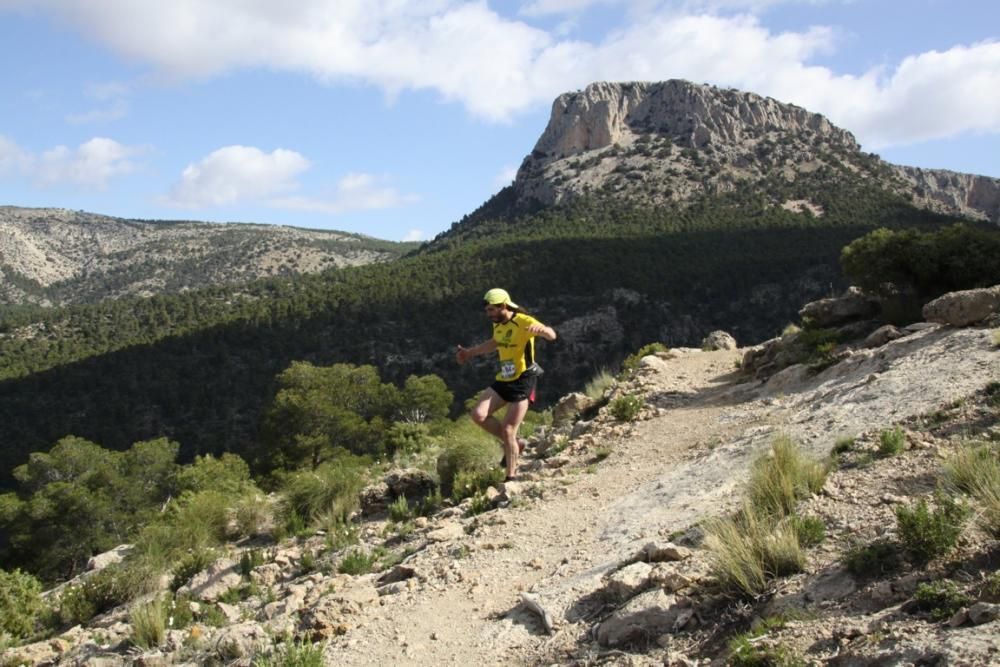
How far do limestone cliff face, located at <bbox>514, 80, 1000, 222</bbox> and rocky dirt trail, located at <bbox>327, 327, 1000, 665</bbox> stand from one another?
77.5m

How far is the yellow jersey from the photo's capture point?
261 inches

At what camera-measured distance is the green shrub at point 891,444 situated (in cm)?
486

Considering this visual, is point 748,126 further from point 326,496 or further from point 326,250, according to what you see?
point 326,496

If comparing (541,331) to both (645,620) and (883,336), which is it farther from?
(883,336)

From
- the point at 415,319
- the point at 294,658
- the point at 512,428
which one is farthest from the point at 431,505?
the point at 415,319

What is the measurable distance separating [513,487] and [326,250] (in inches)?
4931

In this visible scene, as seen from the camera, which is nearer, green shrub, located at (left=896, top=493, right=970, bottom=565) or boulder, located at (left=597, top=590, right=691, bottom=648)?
green shrub, located at (left=896, top=493, right=970, bottom=565)

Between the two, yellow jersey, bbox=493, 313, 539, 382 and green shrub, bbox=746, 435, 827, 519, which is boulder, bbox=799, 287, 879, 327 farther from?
green shrub, bbox=746, 435, 827, 519

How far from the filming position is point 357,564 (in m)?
6.02

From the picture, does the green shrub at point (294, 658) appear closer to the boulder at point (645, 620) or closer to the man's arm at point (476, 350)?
the boulder at point (645, 620)

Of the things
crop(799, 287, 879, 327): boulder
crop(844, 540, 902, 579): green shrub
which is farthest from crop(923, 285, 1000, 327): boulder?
crop(844, 540, 902, 579): green shrub

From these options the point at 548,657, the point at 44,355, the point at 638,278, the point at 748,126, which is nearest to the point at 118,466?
the point at 548,657

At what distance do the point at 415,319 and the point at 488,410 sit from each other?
52.7 meters

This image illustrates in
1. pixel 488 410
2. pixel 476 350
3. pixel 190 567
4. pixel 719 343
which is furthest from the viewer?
pixel 719 343
